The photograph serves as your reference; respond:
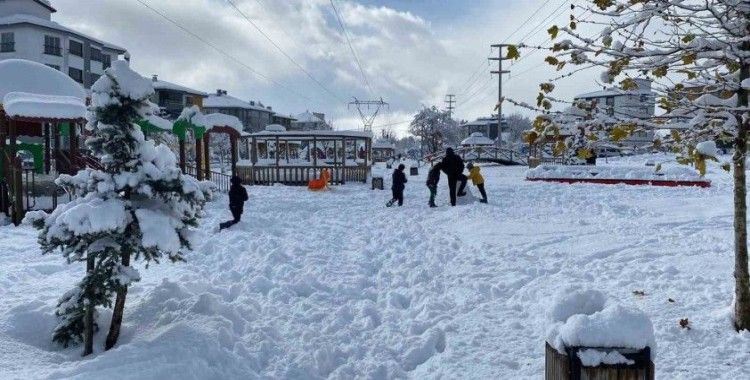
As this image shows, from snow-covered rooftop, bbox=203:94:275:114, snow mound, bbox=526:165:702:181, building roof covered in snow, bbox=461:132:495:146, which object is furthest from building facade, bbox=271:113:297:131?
snow mound, bbox=526:165:702:181

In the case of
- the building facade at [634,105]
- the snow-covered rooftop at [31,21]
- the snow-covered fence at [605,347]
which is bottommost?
the snow-covered fence at [605,347]

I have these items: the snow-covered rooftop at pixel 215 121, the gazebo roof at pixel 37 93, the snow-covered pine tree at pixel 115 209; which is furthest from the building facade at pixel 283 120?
the snow-covered pine tree at pixel 115 209

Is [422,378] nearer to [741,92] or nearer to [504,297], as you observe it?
[504,297]

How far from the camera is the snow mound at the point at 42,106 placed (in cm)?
1324

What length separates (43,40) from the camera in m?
45.4

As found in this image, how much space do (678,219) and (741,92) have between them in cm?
754

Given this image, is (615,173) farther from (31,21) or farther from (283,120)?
(283,120)

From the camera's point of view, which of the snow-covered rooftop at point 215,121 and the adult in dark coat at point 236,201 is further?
the snow-covered rooftop at point 215,121

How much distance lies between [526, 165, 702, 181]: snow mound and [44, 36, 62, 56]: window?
42471 mm

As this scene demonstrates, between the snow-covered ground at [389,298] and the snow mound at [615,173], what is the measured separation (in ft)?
33.8

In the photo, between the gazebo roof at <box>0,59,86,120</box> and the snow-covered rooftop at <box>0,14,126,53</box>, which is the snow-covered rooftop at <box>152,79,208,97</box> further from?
the gazebo roof at <box>0,59,86,120</box>

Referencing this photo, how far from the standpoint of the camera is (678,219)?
11.2 metres

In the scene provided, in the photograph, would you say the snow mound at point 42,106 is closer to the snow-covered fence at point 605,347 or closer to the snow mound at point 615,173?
the snow-covered fence at point 605,347

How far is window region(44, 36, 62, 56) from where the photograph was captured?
45.7 m
